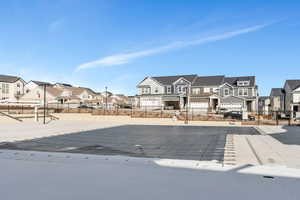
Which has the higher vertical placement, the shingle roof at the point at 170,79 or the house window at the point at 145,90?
the shingle roof at the point at 170,79

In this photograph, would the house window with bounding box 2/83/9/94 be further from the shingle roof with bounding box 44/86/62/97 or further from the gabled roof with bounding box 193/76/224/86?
the gabled roof with bounding box 193/76/224/86

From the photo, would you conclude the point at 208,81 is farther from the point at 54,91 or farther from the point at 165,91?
the point at 54,91

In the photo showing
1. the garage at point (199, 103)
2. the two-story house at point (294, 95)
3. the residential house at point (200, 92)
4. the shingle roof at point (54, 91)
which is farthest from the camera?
the shingle roof at point (54, 91)

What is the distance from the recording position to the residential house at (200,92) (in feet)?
100

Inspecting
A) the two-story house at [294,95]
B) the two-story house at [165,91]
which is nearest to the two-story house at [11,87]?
the two-story house at [165,91]

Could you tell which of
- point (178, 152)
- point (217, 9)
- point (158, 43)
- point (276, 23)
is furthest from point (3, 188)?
point (158, 43)

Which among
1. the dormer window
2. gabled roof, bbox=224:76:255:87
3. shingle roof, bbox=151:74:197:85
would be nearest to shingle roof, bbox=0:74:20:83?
shingle roof, bbox=151:74:197:85

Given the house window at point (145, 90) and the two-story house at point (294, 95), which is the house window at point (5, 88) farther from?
the two-story house at point (294, 95)

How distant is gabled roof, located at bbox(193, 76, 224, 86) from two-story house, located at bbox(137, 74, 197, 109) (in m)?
0.87

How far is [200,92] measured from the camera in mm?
32938

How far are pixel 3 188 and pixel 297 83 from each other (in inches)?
1650

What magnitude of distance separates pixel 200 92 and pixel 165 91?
6.02m

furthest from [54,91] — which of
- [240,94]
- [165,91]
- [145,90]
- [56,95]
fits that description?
[240,94]

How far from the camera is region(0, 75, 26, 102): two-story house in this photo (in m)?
42.5
